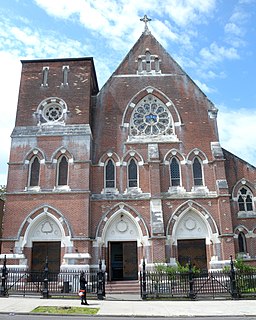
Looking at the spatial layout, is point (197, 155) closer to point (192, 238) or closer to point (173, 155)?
point (173, 155)

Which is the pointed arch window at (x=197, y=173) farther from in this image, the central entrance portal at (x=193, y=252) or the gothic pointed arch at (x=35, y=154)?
the gothic pointed arch at (x=35, y=154)

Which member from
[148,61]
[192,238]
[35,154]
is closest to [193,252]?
[192,238]

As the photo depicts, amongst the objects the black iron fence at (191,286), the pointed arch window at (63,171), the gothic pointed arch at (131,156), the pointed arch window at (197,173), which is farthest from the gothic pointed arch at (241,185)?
Result: the pointed arch window at (63,171)

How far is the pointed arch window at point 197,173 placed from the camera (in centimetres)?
2334

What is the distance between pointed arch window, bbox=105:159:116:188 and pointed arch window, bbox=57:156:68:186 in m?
2.88

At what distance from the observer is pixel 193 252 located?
72.8 feet

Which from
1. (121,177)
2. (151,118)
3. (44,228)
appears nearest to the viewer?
(44,228)

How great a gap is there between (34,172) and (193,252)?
12.4 metres

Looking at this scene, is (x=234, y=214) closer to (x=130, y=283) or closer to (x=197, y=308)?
(x=130, y=283)

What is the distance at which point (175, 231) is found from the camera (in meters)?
22.0

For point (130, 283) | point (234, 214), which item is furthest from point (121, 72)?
point (130, 283)

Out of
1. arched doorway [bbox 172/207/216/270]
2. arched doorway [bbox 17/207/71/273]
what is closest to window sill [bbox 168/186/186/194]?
arched doorway [bbox 172/207/216/270]

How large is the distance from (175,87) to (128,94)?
3.78 m

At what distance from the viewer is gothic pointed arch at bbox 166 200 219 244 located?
21902 mm
